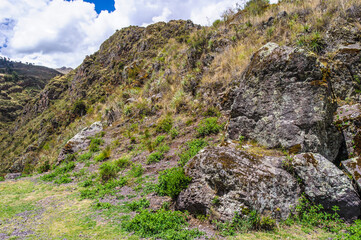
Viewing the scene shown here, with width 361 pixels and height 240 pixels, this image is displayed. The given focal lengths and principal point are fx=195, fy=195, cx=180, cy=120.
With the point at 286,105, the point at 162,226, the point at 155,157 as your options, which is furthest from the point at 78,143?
the point at 286,105

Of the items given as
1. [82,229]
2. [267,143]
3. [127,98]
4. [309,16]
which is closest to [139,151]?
[82,229]

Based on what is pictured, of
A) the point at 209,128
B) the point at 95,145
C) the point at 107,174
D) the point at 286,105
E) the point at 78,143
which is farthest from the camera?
the point at 78,143

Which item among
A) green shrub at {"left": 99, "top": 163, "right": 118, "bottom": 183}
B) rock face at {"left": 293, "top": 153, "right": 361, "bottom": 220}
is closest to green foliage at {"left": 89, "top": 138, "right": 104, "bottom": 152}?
green shrub at {"left": 99, "top": 163, "right": 118, "bottom": 183}

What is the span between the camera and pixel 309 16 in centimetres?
1016

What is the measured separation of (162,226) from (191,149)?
428 cm

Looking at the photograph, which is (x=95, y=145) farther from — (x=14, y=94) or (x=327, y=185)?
(x=14, y=94)

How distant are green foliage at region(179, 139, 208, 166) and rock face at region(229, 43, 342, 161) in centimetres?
172

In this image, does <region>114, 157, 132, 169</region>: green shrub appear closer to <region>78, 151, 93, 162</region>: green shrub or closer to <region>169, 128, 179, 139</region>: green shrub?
<region>169, 128, 179, 139</region>: green shrub

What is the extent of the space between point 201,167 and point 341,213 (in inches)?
122

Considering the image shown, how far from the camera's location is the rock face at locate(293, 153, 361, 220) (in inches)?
161

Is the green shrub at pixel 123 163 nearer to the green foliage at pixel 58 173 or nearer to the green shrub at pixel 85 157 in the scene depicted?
the green foliage at pixel 58 173

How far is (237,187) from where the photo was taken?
14.6 feet

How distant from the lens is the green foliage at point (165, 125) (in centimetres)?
1193

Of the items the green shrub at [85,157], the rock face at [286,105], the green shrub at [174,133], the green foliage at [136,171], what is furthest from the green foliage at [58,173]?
the rock face at [286,105]
